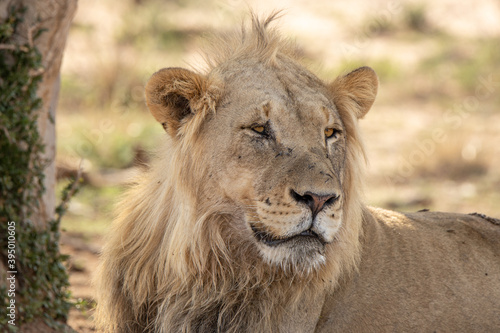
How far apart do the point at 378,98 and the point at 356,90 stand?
8.75 metres

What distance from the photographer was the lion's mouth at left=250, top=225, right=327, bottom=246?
10.0 ft

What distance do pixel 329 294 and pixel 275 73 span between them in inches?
48.1

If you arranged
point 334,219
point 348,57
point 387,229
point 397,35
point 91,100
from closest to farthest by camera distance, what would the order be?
point 334,219
point 387,229
point 91,100
point 348,57
point 397,35

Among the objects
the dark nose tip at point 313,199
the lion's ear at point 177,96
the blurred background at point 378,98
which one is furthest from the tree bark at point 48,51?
the dark nose tip at point 313,199

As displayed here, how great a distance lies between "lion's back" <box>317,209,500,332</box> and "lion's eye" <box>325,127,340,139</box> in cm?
58

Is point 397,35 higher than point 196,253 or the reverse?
higher

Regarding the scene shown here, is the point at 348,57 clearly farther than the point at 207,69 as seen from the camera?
Yes

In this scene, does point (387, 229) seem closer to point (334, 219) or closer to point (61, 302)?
point (334, 219)

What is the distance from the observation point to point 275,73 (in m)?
3.58

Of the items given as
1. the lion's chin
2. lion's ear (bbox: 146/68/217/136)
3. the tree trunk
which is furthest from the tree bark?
the lion's chin

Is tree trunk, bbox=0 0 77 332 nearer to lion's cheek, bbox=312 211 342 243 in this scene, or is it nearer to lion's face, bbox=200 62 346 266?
lion's face, bbox=200 62 346 266

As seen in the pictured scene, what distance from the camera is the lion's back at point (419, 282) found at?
11.8ft

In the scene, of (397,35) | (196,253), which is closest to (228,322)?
(196,253)

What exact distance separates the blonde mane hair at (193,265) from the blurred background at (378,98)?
61 centimetres
